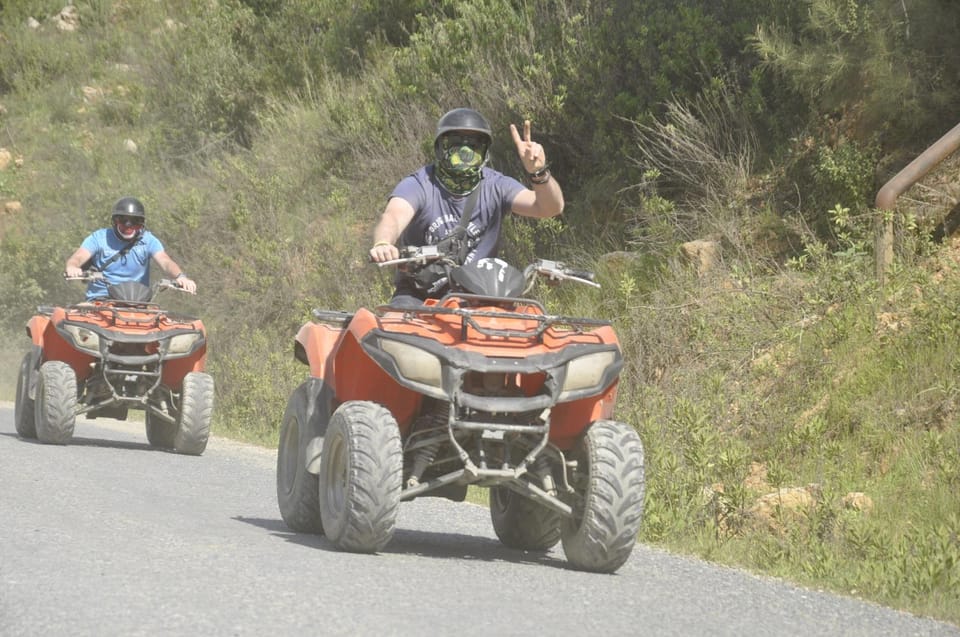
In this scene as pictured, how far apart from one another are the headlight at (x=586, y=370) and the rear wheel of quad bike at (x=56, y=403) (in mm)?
7855

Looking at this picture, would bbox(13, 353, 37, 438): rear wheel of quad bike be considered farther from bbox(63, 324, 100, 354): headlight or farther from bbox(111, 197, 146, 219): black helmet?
bbox(111, 197, 146, 219): black helmet

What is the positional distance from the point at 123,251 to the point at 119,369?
57.6 inches

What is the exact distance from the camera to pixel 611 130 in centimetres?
1786

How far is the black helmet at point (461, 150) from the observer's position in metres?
8.33

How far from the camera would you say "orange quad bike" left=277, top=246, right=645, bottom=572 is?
7207mm

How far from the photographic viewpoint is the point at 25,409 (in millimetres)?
14977

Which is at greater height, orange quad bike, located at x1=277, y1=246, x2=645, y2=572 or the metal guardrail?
the metal guardrail

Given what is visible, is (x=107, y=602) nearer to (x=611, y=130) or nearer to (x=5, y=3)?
(x=611, y=130)

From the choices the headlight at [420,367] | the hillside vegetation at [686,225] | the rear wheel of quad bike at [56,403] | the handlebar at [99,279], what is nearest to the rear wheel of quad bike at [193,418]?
the handlebar at [99,279]

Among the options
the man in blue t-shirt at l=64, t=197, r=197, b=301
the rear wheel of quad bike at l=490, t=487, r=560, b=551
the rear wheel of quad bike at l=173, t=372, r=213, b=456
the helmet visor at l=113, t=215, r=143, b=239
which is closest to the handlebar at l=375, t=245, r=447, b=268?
the rear wheel of quad bike at l=490, t=487, r=560, b=551

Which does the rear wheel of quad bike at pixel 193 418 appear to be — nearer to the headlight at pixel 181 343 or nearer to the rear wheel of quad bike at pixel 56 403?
the headlight at pixel 181 343

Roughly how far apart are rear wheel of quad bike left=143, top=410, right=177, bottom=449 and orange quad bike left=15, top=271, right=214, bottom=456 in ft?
0.04

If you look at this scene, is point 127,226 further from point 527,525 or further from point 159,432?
point 527,525

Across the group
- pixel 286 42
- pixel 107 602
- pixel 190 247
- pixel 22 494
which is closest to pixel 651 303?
pixel 22 494
